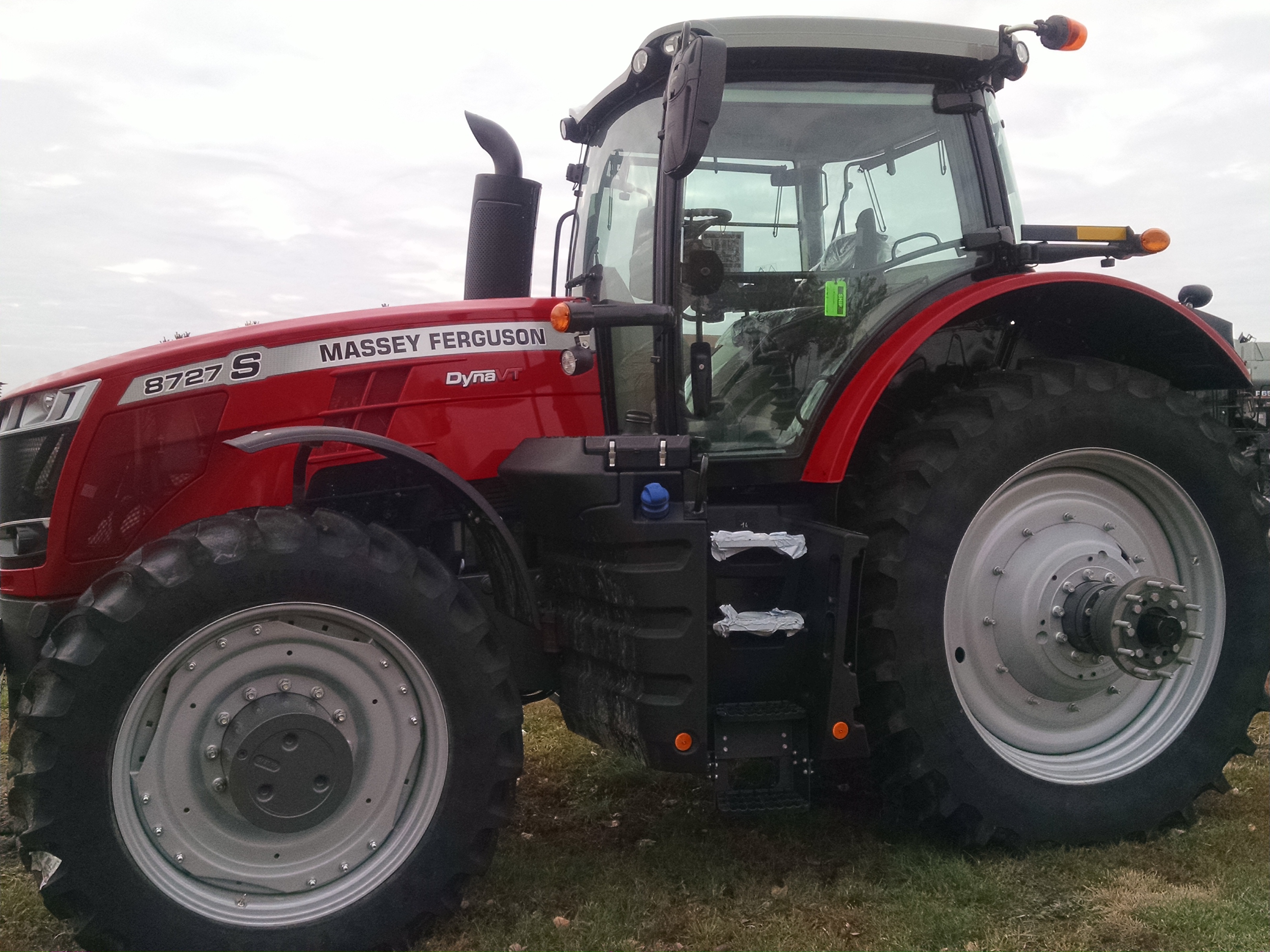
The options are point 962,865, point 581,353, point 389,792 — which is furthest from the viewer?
point 581,353

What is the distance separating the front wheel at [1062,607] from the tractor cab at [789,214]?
1.41 feet

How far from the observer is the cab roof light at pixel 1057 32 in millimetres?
3242

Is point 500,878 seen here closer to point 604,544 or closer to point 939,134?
point 604,544

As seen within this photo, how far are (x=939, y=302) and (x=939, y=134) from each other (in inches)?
24.5

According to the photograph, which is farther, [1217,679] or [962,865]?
[1217,679]

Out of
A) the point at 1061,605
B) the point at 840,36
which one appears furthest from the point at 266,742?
the point at 840,36

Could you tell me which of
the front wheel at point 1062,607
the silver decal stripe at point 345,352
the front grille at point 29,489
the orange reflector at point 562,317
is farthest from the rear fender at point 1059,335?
the front grille at point 29,489

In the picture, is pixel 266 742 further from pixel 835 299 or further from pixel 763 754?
pixel 835 299

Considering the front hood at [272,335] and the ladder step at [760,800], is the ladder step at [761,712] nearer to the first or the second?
the ladder step at [760,800]

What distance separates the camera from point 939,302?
10.4ft

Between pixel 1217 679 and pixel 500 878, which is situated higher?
pixel 1217 679

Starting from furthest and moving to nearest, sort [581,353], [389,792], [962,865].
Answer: [581,353]
[962,865]
[389,792]

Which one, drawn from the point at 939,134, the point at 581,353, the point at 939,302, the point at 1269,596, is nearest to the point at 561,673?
the point at 581,353

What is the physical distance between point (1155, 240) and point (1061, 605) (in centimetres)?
127
